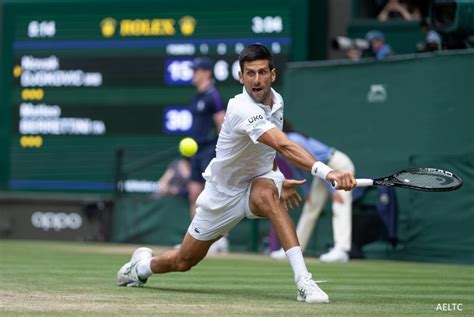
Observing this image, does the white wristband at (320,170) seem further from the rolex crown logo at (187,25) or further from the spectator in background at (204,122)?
the rolex crown logo at (187,25)

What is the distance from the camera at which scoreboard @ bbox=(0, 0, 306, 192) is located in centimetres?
1805

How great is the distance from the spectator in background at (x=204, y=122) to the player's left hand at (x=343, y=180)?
846cm

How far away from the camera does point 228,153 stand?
8969 mm

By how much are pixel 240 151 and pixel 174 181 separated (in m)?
9.85

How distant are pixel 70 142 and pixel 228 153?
10459 millimetres

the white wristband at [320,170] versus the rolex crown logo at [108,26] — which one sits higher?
the rolex crown logo at [108,26]

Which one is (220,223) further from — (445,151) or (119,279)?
(445,151)

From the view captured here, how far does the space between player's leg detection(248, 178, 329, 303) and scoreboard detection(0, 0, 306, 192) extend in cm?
896

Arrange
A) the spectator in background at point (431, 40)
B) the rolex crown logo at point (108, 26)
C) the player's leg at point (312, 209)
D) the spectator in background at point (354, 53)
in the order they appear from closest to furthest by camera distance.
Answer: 1. the player's leg at point (312, 209)
2. the spectator in background at point (431, 40)
3. the spectator in background at point (354, 53)
4. the rolex crown logo at point (108, 26)

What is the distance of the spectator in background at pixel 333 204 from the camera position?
15023 millimetres

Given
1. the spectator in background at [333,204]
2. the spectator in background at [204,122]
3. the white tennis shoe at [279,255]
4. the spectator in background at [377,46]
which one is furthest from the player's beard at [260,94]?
the spectator in background at [377,46]

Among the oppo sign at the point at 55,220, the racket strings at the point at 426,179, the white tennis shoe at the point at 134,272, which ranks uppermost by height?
the racket strings at the point at 426,179

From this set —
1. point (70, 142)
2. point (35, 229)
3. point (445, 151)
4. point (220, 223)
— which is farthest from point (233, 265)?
point (35, 229)

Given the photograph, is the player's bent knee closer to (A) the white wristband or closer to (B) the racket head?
(A) the white wristband
